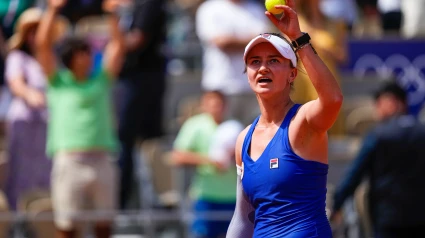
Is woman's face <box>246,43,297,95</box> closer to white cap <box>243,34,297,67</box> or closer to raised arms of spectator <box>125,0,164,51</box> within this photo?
white cap <box>243,34,297,67</box>

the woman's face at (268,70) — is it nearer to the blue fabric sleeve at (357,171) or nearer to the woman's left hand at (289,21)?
the woman's left hand at (289,21)

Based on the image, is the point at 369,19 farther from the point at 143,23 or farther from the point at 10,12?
the point at 10,12

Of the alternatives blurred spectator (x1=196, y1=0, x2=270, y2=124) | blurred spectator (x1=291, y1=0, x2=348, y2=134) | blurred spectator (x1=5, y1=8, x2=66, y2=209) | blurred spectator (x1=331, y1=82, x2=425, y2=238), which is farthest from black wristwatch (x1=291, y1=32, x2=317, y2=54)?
blurred spectator (x1=196, y1=0, x2=270, y2=124)

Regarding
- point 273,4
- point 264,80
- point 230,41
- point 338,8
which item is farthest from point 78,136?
point 273,4

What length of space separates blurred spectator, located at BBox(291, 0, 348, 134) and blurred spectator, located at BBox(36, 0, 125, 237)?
78.3 inches

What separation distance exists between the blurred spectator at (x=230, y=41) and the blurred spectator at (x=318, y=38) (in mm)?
719

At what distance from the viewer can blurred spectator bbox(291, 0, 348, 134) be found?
10680mm

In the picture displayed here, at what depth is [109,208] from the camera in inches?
387

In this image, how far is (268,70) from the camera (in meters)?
5.18

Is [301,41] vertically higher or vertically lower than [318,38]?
lower

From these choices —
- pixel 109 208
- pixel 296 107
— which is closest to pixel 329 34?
pixel 109 208

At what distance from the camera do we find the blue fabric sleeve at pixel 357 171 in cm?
882

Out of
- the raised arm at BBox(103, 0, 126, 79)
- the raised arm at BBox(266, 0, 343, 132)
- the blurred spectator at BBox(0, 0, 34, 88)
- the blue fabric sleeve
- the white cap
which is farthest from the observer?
the blurred spectator at BBox(0, 0, 34, 88)

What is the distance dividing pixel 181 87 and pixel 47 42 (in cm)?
393
